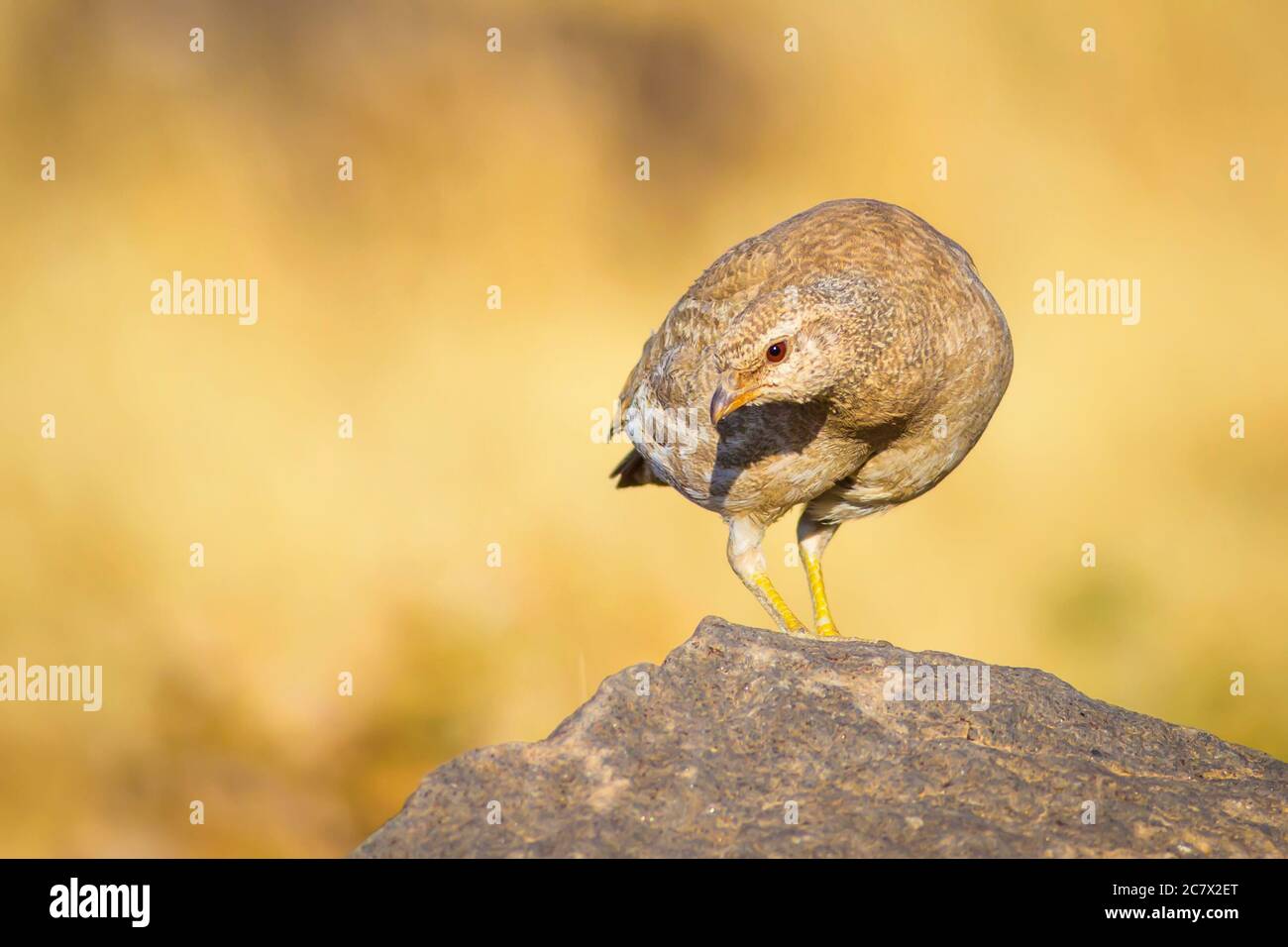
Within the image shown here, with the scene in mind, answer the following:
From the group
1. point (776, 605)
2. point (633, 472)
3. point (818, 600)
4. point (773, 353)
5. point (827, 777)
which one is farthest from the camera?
point (633, 472)

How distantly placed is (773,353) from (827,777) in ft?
6.60

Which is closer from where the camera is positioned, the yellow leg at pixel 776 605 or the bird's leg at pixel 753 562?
the yellow leg at pixel 776 605

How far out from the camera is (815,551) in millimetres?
8633

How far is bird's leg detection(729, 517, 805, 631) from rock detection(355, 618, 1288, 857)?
197 centimetres

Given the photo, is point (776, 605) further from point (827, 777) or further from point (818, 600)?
point (827, 777)

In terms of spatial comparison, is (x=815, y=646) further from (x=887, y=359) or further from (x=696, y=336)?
(x=696, y=336)

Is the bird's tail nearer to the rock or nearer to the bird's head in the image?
the bird's head

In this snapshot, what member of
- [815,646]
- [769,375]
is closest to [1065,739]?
[815,646]

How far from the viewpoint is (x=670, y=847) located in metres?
4.54

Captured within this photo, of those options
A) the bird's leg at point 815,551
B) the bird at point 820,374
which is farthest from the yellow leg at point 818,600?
the bird at point 820,374

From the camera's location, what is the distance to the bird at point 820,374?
6.12 metres

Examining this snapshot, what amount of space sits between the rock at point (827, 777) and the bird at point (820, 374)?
133 cm

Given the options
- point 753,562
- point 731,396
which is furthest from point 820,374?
point 753,562

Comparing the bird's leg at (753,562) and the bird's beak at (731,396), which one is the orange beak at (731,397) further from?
the bird's leg at (753,562)
